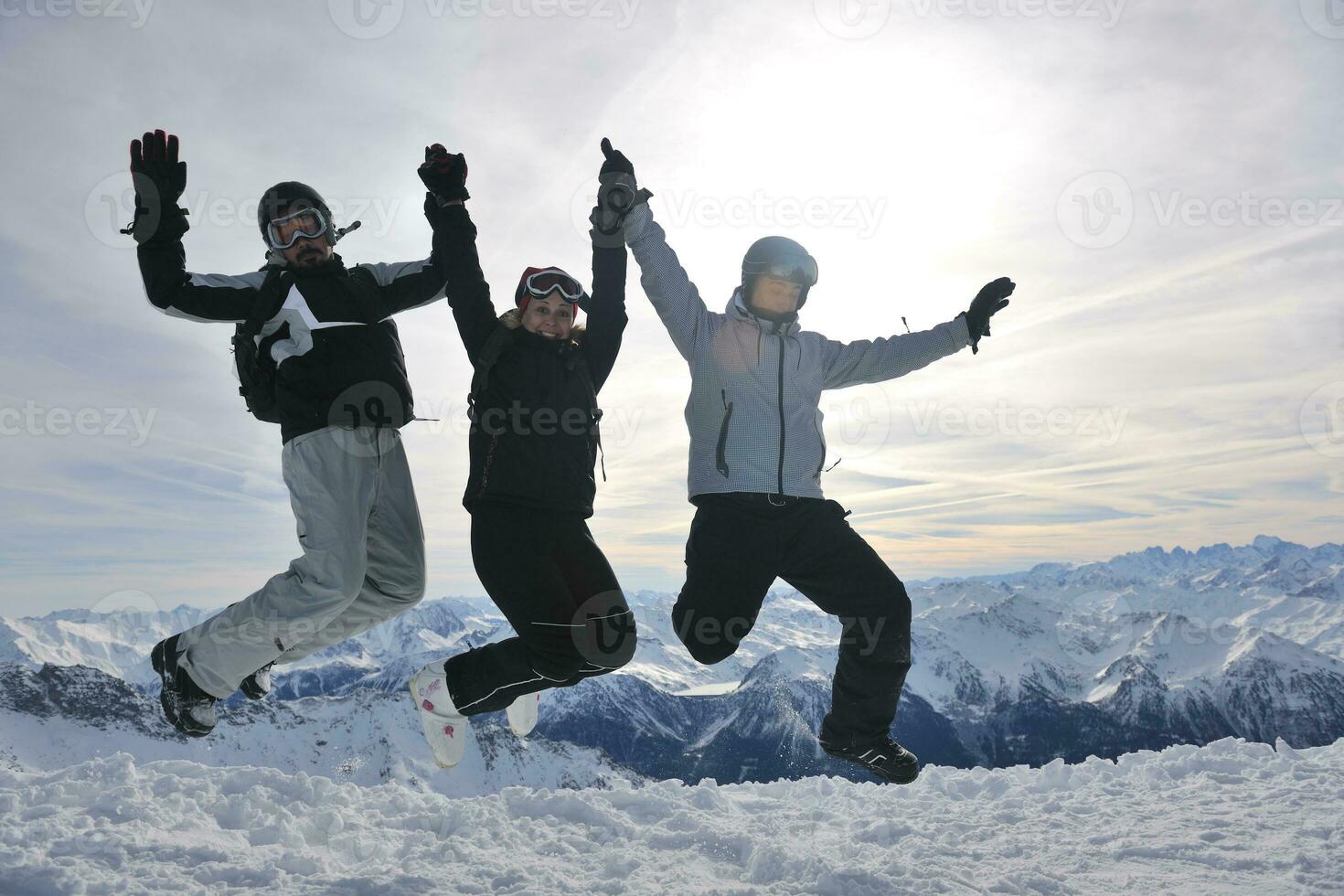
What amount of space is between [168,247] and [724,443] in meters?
4.49

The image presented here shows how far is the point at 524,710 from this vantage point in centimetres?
682

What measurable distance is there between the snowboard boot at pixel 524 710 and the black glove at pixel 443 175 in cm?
409

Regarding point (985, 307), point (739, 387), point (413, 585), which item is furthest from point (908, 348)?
point (413, 585)

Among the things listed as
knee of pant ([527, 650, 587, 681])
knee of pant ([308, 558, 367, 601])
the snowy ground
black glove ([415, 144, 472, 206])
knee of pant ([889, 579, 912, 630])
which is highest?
black glove ([415, 144, 472, 206])

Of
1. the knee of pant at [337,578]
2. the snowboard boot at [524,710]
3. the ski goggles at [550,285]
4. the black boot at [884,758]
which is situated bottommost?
the black boot at [884,758]

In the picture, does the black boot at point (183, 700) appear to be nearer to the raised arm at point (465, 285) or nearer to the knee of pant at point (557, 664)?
the knee of pant at point (557, 664)

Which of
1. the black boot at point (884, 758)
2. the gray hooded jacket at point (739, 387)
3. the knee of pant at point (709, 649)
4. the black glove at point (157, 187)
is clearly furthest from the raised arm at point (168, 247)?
the black boot at point (884, 758)

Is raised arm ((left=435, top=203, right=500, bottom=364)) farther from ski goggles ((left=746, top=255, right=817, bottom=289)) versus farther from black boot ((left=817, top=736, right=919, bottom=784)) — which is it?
black boot ((left=817, top=736, right=919, bottom=784))

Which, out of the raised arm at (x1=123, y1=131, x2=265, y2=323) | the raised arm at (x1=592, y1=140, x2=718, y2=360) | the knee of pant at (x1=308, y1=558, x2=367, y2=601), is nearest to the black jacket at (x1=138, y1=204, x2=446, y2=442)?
the raised arm at (x1=123, y1=131, x2=265, y2=323)

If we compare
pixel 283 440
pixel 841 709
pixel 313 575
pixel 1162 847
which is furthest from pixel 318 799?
pixel 1162 847

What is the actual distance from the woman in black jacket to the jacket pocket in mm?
1044

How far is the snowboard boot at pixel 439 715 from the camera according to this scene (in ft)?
20.2

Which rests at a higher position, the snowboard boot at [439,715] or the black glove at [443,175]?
the black glove at [443,175]

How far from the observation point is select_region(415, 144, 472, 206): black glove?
20.0 ft
